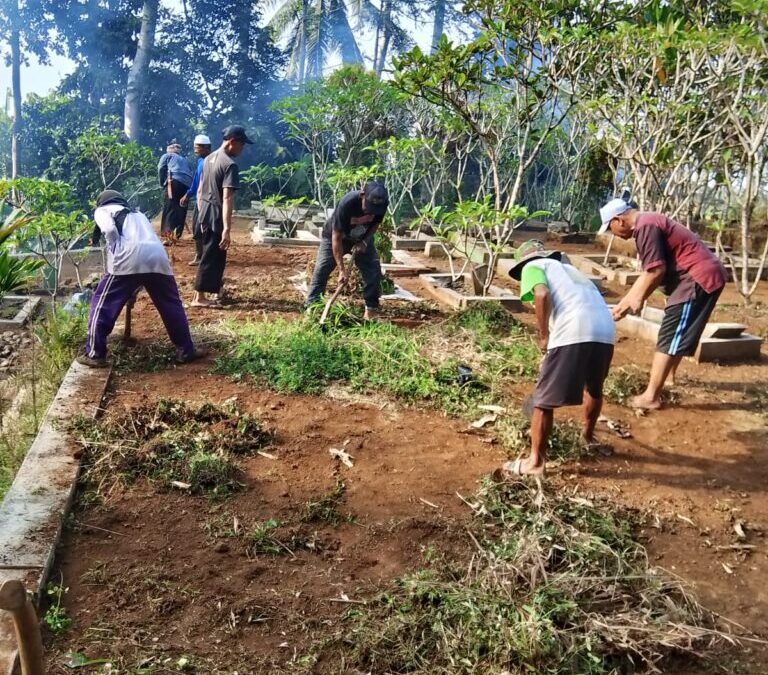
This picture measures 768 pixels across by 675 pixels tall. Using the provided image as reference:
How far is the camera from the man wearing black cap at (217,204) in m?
6.60

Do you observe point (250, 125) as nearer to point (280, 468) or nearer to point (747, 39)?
point (747, 39)

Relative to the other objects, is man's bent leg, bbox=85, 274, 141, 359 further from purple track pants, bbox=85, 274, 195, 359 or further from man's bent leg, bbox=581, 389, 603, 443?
man's bent leg, bbox=581, 389, 603, 443

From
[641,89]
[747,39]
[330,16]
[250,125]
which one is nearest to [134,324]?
[747,39]

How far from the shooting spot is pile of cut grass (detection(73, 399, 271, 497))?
3666 millimetres

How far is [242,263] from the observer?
9.55 meters

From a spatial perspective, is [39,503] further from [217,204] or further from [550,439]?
[217,204]

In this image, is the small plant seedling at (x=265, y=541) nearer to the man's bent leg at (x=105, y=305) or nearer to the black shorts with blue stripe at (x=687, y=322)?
the man's bent leg at (x=105, y=305)

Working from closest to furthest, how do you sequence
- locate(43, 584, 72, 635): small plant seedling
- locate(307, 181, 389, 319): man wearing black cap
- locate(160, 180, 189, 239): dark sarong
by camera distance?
locate(43, 584, 72, 635): small plant seedling → locate(307, 181, 389, 319): man wearing black cap → locate(160, 180, 189, 239): dark sarong

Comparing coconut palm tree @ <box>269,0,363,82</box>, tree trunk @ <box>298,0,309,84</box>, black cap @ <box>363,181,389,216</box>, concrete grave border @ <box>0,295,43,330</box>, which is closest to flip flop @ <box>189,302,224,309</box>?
concrete grave border @ <box>0,295,43,330</box>

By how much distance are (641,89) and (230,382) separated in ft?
25.4

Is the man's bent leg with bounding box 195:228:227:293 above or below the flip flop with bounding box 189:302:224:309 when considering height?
above

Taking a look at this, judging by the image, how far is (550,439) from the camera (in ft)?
13.8

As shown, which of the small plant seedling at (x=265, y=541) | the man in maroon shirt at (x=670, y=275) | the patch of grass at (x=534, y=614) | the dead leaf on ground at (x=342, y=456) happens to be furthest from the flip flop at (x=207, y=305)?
the patch of grass at (x=534, y=614)

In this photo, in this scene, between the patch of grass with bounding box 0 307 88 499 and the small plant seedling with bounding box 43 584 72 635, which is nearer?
the small plant seedling with bounding box 43 584 72 635
